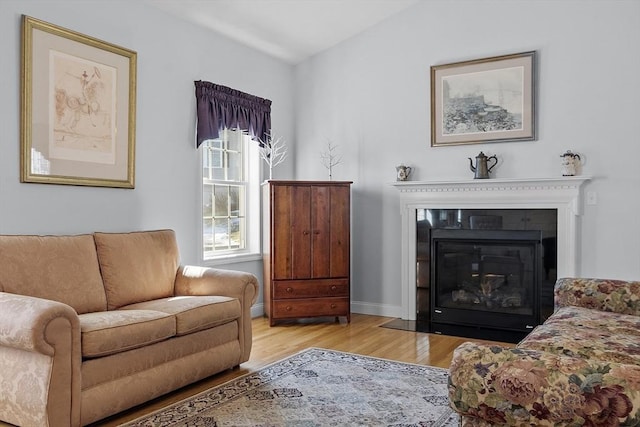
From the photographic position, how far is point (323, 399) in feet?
9.96

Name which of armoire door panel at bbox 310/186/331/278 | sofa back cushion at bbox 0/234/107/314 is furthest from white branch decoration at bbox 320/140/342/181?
sofa back cushion at bbox 0/234/107/314

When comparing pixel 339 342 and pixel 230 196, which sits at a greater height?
pixel 230 196

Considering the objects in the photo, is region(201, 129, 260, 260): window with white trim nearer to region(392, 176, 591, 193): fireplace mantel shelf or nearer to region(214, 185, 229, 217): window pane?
region(214, 185, 229, 217): window pane

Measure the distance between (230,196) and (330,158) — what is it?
3.65 ft

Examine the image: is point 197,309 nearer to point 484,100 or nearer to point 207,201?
point 207,201

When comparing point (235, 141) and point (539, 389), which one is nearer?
point (539, 389)

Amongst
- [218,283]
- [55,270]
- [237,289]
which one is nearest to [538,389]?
[237,289]

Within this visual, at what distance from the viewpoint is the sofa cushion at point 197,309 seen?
124 inches

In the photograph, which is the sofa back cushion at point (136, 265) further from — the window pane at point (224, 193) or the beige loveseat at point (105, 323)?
the window pane at point (224, 193)

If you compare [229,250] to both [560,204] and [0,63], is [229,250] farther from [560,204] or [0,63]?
[560,204]

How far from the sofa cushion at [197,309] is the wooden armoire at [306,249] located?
54.4 inches

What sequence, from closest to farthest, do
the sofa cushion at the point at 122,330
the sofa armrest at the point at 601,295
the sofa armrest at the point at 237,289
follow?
the sofa cushion at the point at 122,330 < the sofa armrest at the point at 601,295 < the sofa armrest at the point at 237,289

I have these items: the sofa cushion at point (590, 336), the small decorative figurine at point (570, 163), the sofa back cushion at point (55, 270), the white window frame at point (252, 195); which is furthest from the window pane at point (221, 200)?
the sofa cushion at point (590, 336)

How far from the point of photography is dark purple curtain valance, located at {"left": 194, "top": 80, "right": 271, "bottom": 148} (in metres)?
4.63
